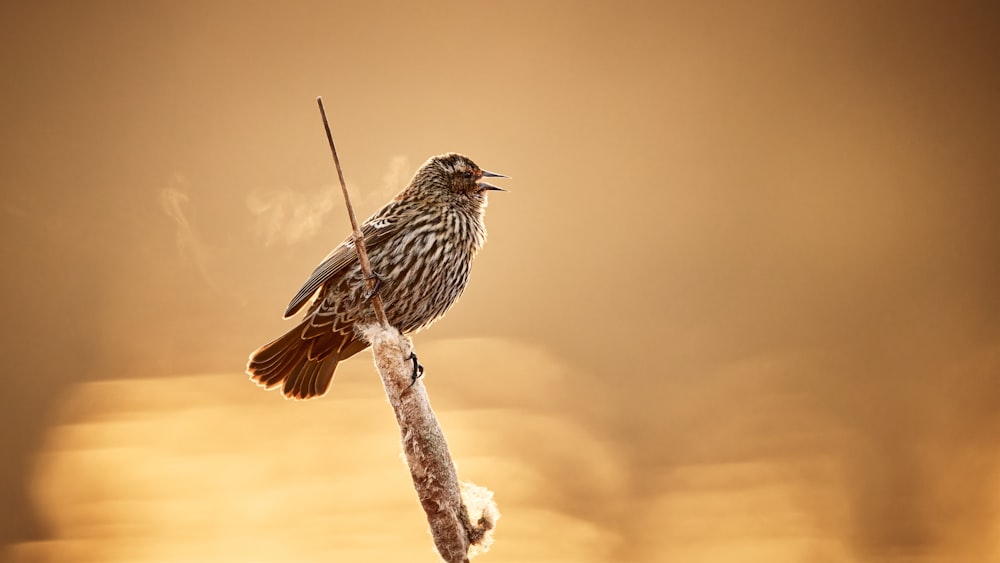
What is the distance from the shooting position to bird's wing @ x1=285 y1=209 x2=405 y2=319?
2.21 metres

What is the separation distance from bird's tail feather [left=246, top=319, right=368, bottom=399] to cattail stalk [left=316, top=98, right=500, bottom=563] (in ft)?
1.71

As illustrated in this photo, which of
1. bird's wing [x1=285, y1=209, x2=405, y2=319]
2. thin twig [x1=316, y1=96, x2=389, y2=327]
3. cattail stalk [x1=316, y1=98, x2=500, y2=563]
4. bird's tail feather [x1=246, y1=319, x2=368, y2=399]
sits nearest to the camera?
thin twig [x1=316, y1=96, x2=389, y2=327]

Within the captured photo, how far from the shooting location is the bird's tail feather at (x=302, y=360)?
2346 mm

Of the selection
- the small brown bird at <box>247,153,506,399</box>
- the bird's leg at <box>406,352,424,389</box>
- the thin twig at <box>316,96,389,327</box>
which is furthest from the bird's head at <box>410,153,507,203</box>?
the bird's leg at <box>406,352,424,389</box>

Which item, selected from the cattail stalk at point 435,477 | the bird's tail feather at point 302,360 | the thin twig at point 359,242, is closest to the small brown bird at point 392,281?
the bird's tail feather at point 302,360

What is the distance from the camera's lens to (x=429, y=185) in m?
2.52

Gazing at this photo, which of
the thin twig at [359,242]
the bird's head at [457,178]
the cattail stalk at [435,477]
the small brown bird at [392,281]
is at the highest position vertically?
the bird's head at [457,178]

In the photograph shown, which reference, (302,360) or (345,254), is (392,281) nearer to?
(345,254)

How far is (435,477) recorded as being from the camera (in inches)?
70.2

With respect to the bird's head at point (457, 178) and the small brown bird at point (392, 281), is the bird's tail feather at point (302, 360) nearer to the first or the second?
the small brown bird at point (392, 281)

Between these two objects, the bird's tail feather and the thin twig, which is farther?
the bird's tail feather

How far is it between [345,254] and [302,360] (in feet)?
1.20

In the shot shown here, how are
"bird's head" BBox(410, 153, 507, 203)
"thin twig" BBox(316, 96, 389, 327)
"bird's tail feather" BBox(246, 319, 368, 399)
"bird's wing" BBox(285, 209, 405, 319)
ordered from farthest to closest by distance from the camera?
"bird's head" BBox(410, 153, 507, 203), "bird's tail feather" BBox(246, 319, 368, 399), "bird's wing" BBox(285, 209, 405, 319), "thin twig" BBox(316, 96, 389, 327)

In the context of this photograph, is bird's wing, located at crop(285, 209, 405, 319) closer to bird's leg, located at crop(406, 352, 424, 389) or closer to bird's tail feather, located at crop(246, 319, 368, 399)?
bird's tail feather, located at crop(246, 319, 368, 399)
